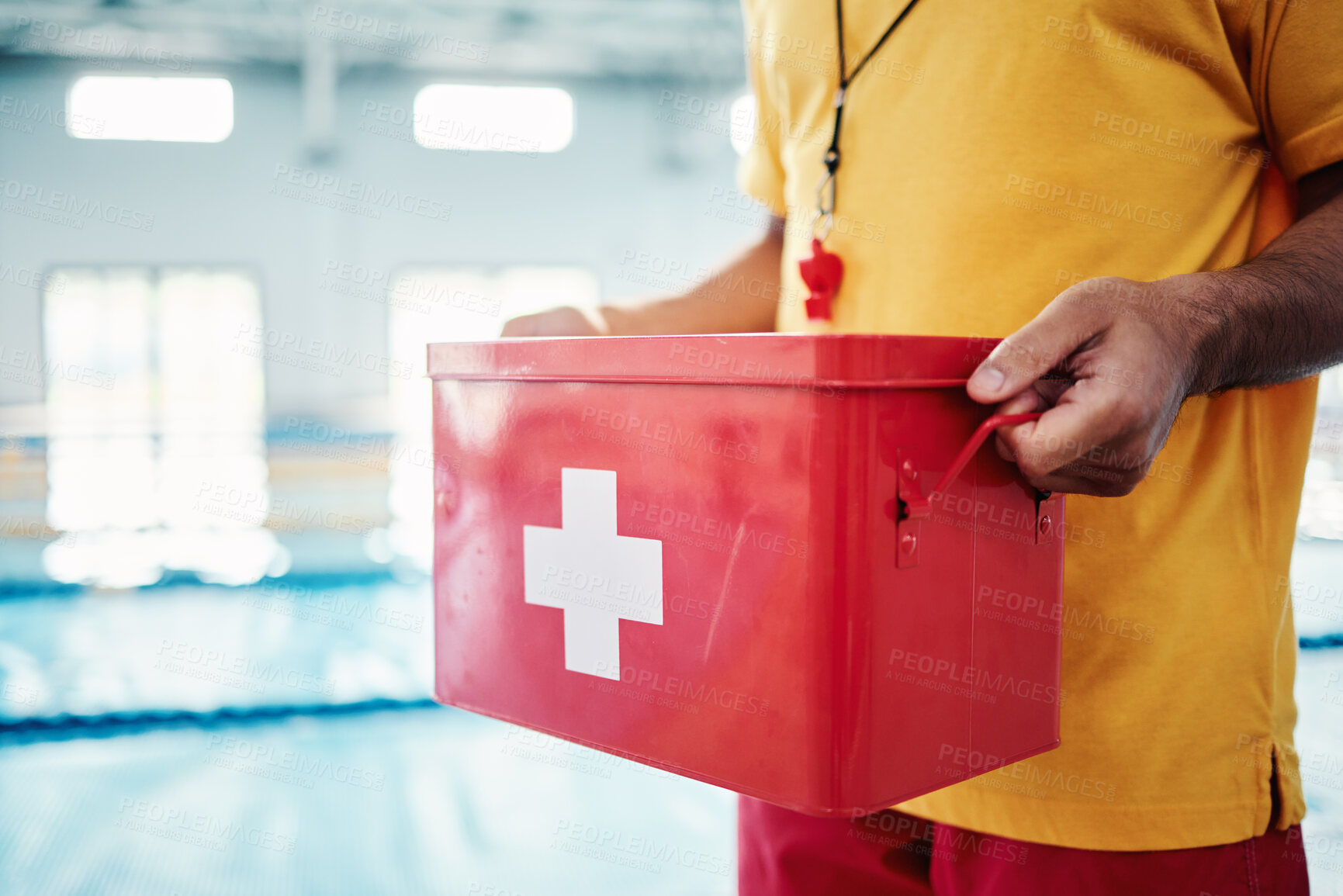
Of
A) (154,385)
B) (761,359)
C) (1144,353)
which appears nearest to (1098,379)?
(1144,353)

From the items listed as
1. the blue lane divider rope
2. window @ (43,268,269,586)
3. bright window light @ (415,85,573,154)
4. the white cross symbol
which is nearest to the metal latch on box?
the white cross symbol

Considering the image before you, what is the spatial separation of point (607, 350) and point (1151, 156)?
28 centimetres

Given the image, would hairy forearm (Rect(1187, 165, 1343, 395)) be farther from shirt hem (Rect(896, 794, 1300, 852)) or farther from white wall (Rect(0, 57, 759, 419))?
white wall (Rect(0, 57, 759, 419))

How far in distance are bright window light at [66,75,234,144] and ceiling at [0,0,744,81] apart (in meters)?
0.13

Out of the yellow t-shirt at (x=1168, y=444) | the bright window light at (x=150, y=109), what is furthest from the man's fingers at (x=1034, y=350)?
the bright window light at (x=150, y=109)

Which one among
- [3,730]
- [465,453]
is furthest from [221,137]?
[465,453]

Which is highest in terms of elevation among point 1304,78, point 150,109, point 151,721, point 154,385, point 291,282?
point 150,109

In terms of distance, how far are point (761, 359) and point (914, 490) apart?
8 cm

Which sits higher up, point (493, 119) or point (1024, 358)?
point (493, 119)

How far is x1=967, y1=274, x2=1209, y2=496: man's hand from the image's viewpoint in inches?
13.6

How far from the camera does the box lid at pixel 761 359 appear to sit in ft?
1.17

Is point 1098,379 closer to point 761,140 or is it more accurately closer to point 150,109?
point 761,140

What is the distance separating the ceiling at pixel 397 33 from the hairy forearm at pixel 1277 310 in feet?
Result: 18.1

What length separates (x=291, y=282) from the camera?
6.51 m
